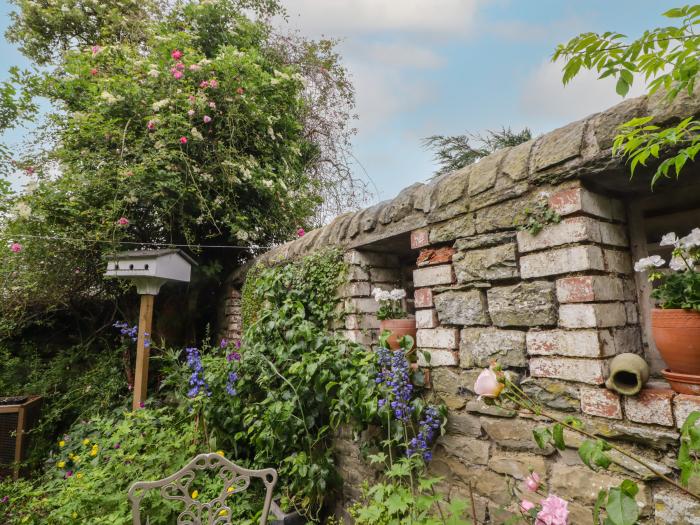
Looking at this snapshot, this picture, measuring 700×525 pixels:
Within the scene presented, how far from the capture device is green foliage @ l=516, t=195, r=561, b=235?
4.37 ft

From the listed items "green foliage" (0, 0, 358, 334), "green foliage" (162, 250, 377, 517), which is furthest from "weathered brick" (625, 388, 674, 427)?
"green foliage" (0, 0, 358, 334)

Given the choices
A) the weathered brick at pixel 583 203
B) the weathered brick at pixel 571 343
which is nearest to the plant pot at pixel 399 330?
the weathered brick at pixel 571 343

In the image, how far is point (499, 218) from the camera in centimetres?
151

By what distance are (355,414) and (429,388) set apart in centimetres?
40

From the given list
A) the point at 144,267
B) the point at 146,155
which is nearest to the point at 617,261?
the point at 144,267

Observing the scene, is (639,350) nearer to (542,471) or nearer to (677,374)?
(677,374)

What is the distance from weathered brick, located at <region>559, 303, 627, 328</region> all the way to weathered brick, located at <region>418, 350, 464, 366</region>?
51cm

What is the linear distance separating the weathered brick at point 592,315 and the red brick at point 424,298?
616 millimetres

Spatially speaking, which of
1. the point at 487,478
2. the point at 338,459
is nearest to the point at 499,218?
the point at 487,478

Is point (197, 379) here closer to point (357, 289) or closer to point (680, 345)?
point (357, 289)

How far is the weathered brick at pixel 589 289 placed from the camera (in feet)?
4.01

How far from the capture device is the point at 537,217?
1.38 meters

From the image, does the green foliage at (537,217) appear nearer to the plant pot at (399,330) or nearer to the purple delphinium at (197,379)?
the plant pot at (399,330)

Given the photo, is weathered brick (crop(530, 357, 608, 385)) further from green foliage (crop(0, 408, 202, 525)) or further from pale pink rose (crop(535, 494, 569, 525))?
green foliage (crop(0, 408, 202, 525))
